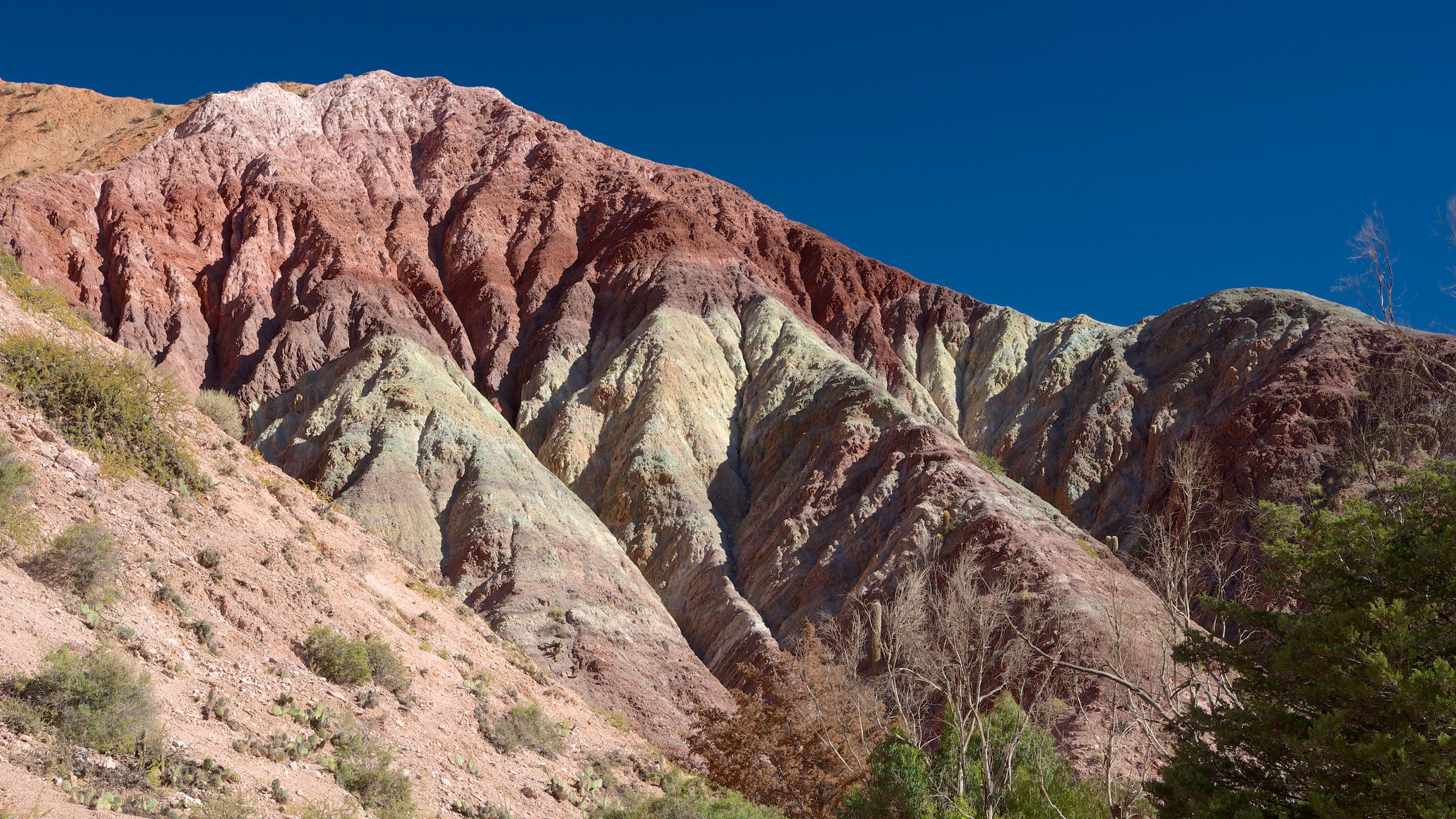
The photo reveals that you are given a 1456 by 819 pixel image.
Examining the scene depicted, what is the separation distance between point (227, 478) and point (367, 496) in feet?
78.2

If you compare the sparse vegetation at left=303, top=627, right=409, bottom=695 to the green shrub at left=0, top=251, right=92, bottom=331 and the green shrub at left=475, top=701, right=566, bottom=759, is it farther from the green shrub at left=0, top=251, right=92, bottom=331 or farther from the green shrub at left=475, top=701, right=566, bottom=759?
the green shrub at left=0, top=251, right=92, bottom=331

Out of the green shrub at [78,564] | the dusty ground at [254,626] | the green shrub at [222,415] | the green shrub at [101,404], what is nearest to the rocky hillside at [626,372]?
the green shrub at [222,415]

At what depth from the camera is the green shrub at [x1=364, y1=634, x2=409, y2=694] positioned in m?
15.0

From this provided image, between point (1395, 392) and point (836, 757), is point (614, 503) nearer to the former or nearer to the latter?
point (836, 757)

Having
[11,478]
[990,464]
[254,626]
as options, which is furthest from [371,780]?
[990,464]

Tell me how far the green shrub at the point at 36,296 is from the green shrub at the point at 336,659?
A: 24.5 feet

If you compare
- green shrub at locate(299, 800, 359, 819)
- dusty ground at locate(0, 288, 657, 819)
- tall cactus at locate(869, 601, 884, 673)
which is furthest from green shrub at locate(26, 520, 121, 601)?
tall cactus at locate(869, 601, 884, 673)

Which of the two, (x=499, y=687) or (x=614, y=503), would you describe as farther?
(x=614, y=503)

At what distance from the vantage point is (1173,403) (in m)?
53.6

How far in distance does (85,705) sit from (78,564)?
3021mm

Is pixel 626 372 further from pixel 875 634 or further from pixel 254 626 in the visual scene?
pixel 254 626

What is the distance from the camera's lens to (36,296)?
1714 cm

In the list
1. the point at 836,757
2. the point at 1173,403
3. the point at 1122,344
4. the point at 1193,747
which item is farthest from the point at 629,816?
the point at 1122,344

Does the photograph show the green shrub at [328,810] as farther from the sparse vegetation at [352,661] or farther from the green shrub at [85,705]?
the sparse vegetation at [352,661]
